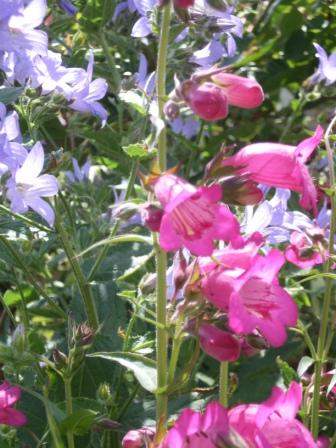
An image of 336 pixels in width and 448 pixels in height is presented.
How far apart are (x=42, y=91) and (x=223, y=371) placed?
0.59 metres

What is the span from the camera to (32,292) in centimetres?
172

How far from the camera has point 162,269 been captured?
36.9 inches

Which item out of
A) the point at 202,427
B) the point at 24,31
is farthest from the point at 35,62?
the point at 202,427

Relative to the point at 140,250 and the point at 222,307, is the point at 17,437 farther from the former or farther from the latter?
the point at 222,307

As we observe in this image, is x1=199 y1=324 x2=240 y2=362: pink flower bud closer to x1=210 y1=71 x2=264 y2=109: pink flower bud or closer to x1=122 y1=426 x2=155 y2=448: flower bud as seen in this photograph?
x1=122 y1=426 x2=155 y2=448: flower bud

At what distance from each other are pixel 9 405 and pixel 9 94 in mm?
416

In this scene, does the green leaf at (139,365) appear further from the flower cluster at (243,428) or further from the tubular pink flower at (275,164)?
the tubular pink flower at (275,164)

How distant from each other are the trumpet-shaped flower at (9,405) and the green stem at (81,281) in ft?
0.89

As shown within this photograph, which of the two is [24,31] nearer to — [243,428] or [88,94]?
[88,94]

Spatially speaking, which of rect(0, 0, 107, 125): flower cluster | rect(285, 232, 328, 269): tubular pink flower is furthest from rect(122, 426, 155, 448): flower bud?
rect(0, 0, 107, 125): flower cluster

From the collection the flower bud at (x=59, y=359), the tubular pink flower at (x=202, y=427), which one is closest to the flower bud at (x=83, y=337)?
the flower bud at (x=59, y=359)

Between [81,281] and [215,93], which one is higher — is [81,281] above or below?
below

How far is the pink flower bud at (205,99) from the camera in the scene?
873 mm

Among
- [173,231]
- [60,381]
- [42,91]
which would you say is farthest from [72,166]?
[173,231]
